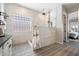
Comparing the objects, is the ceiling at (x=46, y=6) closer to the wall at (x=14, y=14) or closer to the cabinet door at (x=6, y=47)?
the wall at (x=14, y=14)

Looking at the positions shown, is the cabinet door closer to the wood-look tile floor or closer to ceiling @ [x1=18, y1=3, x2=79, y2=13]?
the wood-look tile floor

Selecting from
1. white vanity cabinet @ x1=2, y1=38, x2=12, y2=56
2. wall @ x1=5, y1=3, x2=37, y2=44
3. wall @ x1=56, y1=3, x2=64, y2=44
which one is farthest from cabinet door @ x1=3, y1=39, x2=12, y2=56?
wall @ x1=56, y1=3, x2=64, y2=44

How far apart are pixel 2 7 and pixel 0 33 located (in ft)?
1.49

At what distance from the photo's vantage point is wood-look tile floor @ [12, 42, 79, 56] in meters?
2.20

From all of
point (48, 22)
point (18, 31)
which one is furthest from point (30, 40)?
point (48, 22)

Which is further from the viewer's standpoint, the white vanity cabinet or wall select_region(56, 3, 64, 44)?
wall select_region(56, 3, 64, 44)

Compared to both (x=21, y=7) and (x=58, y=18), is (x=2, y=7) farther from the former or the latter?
(x=58, y=18)

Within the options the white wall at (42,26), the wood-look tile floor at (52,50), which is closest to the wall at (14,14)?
the white wall at (42,26)

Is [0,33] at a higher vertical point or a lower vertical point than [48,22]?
lower

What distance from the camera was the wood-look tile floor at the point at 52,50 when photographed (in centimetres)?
220

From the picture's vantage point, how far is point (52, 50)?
2.26 metres

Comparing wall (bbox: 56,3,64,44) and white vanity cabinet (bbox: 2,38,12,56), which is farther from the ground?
wall (bbox: 56,3,64,44)

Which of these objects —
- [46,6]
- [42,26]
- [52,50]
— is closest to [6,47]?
[42,26]

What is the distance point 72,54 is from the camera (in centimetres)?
221
